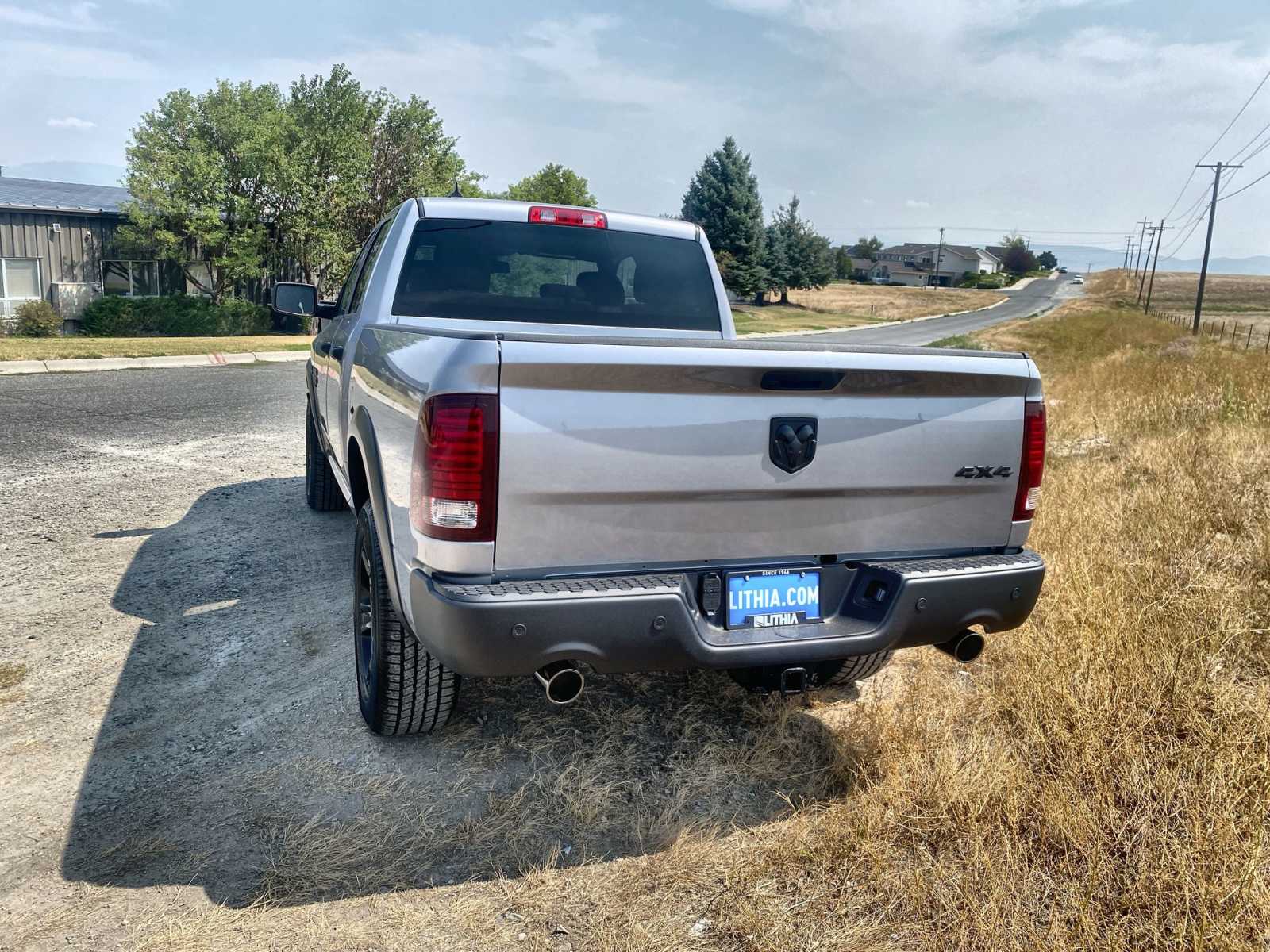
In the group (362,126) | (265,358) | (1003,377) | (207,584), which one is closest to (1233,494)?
(1003,377)

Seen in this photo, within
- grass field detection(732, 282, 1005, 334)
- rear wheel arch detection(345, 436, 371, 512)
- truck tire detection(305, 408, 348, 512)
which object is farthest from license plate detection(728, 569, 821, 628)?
grass field detection(732, 282, 1005, 334)

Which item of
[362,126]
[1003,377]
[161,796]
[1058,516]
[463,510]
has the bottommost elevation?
[161,796]

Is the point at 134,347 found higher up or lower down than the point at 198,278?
lower down

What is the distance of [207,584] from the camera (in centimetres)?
531

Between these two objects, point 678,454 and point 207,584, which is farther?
point 207,584

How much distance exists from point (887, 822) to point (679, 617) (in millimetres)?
1049

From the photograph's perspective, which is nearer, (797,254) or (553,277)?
(553,277)

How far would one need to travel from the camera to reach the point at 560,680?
2.78 m

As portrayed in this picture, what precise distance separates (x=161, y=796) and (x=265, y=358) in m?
17.6

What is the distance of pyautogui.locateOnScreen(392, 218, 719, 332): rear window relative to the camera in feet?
14.4

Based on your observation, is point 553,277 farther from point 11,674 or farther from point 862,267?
point 862,267

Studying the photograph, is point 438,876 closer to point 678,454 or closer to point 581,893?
point 581,893

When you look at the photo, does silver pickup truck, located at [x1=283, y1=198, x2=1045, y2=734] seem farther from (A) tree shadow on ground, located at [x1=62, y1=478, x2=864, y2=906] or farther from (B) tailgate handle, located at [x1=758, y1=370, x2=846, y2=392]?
(A) tree shadow on ground, located at [x1=62, y1=478, x2=864, y2=906]

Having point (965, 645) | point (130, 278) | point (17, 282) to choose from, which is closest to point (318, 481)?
point (965, 645)
